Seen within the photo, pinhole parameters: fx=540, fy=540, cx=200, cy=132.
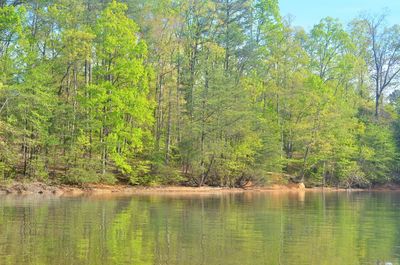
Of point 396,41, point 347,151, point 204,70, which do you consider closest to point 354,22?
point 396,41

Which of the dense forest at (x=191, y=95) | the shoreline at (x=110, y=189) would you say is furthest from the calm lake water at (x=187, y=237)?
the dense forest at (x=191, y=95)

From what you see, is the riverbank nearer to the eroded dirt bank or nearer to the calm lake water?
the eroded dirt bank

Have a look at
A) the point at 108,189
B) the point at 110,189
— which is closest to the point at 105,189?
the point at 108,189

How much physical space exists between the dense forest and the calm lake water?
1486 cm

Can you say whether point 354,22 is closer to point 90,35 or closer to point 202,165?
point 202,165

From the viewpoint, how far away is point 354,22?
67750mm

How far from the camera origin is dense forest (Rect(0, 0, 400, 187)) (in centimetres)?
3838

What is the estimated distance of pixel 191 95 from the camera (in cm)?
5031

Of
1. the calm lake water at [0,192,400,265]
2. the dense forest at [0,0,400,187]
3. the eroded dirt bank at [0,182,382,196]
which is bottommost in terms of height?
the calm lake water at [0,192,400,265]

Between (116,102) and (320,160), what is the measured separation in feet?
87.5

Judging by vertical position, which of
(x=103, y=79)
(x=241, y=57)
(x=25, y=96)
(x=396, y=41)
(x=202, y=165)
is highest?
(x=396, y=41)

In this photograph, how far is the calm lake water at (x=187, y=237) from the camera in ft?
40.2

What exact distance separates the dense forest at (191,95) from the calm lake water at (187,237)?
14.9 m

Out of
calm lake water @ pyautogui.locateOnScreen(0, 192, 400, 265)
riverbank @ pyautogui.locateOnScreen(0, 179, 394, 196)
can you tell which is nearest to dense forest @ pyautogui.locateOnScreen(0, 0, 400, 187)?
riverbank @ pyautogui.locateOnScreen(0, 179, 394, 196)
